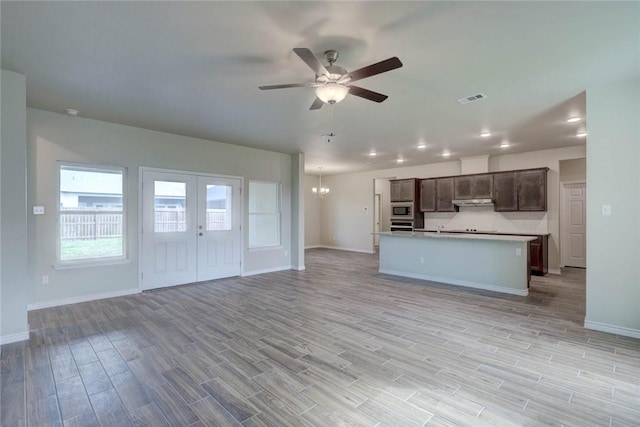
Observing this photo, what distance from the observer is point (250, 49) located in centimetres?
272

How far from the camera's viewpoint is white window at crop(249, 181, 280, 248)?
691 cm

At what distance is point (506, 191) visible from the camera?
7.17m

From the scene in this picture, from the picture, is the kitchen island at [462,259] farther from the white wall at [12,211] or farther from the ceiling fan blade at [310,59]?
the white wall at [12,211]

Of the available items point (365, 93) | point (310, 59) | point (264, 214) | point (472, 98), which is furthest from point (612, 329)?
point (264, 214)

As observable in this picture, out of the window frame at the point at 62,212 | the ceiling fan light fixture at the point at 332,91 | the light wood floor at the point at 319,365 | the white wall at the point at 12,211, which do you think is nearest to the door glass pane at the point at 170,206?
the window frame at the point at 62,212

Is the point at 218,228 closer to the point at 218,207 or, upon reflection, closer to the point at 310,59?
the point at 218,207

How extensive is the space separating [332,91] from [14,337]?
4.22 m

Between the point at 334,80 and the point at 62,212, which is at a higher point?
the point at 334,80

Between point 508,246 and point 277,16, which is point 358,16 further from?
point 508,246

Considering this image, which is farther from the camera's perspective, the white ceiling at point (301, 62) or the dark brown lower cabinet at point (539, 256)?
the dark brown lower cabinet at point (539, 256)

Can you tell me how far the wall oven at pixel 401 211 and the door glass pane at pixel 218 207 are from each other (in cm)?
505

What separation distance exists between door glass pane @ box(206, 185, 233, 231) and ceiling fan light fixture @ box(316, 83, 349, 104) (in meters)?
4.12

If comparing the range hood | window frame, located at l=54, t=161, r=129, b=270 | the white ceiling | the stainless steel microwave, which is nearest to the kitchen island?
the range hood

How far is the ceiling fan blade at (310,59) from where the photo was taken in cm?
214
